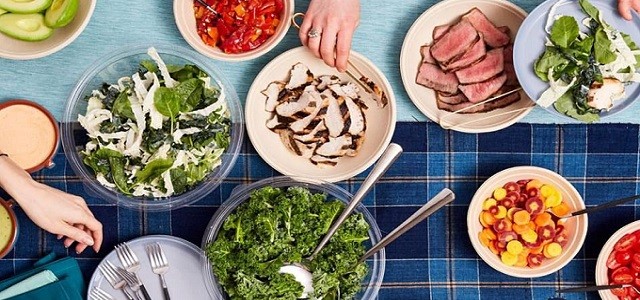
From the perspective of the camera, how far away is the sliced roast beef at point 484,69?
248 centimetres

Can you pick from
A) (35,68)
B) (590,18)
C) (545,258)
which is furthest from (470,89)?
(35,68)

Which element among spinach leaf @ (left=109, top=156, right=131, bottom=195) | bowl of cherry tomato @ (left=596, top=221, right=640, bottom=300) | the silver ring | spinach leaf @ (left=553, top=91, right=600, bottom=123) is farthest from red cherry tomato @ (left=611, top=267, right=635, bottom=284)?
spinach leaf @ (left=109, top=156, right=131, bottom=195)

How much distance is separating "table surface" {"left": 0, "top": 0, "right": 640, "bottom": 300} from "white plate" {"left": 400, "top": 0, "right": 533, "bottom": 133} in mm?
64

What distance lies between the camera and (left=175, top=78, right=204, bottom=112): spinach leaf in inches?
93.1

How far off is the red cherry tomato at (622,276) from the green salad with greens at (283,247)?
829mm

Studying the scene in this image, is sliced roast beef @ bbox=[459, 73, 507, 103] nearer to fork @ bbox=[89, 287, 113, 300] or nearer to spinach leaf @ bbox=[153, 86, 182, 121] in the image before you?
spinach leaf @ bbox=[153, 86, 182, 121]

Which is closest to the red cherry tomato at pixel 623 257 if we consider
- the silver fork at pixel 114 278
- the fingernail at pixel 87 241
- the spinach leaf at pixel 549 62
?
the spinach leaf at pixel 549 62

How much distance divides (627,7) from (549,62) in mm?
279

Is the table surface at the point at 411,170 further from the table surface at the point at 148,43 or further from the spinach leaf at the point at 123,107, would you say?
the spinach leaf at the point at 123,107

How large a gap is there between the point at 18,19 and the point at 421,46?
48.5 inches

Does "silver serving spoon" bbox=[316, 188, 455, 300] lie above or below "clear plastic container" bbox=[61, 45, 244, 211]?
below

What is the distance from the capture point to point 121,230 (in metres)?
2.55

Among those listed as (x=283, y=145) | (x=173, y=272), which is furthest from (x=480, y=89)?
(x=173, y=272)

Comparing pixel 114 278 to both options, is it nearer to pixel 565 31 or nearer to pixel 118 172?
pixel 118 172
